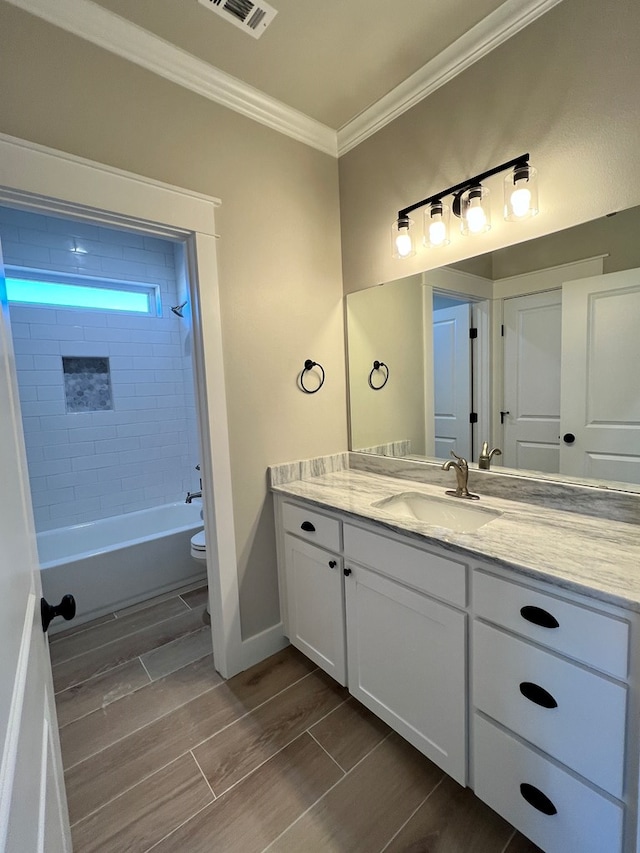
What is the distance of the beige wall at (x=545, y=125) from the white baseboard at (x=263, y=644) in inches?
75.5

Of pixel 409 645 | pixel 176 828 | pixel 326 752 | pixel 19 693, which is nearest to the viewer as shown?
pixel 19 693

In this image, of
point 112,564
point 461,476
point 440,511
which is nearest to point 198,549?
point 112,564

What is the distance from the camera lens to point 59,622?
2236 mm

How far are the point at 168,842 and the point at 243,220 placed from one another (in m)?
2.28

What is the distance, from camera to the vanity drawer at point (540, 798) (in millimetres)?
931

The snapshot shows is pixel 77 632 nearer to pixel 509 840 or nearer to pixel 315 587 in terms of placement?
pixel 315 587

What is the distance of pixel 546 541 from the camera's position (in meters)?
1.14

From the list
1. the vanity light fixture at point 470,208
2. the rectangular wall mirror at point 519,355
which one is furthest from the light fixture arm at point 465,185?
the rectangular wall mirror at point 519,355

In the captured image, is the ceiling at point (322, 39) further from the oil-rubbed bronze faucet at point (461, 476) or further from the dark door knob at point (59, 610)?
the dark door knob at point (59, 610)

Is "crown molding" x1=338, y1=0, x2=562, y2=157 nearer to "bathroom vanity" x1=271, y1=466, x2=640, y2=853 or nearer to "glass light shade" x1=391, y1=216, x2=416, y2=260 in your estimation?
"glass light shade" x1=391, y1=216, x2=416, y2=260

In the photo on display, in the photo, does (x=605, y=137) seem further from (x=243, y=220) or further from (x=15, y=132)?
(x=15, y=132)

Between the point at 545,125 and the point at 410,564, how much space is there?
158cm

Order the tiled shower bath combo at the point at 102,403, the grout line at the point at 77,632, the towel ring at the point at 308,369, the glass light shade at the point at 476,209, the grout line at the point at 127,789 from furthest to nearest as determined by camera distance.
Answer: the tiled shower bath combo at the point at 102,403 < the grout line at the point at 77,632 < the towel ring at the point at 308,369 < the glass light shade at the point at 476,209 < the grout line at the point at 127,789

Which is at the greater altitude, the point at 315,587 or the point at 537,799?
the point at 315,587
